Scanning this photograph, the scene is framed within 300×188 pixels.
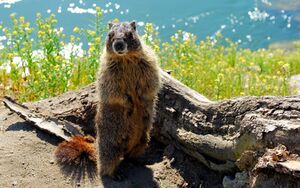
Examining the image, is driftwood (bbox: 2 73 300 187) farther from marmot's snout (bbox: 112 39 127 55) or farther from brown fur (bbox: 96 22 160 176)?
marmot's snout (bbox: 112 39 127 55)

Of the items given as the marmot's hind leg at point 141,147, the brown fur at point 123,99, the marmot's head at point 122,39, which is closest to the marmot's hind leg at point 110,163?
the brown fur at point 123,99

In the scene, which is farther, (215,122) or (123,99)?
(123,99)

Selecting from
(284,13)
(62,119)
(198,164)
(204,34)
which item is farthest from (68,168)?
(284,13)

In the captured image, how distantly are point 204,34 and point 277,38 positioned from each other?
2.03m

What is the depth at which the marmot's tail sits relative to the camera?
5.06 meters

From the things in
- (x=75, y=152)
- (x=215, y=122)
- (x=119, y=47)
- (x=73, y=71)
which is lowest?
(x=73, y=71)

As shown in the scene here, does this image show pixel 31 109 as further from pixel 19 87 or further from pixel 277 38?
pixel 277 38

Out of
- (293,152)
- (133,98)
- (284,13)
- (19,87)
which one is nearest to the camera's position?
(293,152)

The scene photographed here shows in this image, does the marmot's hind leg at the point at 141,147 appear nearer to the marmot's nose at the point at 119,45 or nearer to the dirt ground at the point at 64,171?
the dirt ground at the point at 64,171

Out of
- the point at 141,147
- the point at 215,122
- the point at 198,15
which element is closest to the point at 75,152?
the point at 141,147

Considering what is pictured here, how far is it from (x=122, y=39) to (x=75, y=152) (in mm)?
1210

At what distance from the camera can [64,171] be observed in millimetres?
5012

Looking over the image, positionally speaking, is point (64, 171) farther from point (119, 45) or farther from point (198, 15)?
point (198, 15)

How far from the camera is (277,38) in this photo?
47.6 feet
